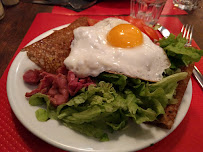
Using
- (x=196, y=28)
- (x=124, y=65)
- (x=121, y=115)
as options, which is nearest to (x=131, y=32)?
(x=124, y=65)

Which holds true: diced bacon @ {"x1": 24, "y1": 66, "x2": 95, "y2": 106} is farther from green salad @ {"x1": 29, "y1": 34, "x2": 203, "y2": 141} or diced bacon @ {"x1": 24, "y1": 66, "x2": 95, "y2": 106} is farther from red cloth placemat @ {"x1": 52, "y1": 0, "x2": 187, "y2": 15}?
red cloth placemat @ {"x1": 52, "y1": 0, "x2": 187, "y2": 15}

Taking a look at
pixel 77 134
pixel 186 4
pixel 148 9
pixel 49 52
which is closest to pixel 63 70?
pixel 49 52

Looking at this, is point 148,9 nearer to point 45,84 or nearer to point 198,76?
point 198,76

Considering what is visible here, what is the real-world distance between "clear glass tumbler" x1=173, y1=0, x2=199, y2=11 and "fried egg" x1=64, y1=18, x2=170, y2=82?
9.77 ft

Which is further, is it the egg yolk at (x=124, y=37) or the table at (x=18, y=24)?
the table at (x=18, y=24)

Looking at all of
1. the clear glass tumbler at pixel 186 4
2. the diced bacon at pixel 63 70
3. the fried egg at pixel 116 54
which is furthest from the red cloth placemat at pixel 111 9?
the diced bacon at pixel 63 70

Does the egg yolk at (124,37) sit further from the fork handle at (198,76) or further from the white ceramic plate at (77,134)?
the fork handle at (198,76)

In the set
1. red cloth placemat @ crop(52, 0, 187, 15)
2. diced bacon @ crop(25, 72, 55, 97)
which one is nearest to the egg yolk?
diced bacon @ crop(25, 72, 55, 97)

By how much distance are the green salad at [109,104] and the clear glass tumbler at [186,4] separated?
10.9 ft

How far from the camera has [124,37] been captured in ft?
6.46

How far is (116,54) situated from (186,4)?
361 centimetres

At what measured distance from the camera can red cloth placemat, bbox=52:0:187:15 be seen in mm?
3904

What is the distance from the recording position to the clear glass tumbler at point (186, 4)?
425 centimetres

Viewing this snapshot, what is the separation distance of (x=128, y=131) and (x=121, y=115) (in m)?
0.16
